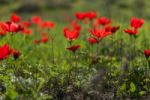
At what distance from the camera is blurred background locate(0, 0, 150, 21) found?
16.5 metres

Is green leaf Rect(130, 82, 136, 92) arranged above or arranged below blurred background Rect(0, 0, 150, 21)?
below

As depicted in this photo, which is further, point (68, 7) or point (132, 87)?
point (68, 7)

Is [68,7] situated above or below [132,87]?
above

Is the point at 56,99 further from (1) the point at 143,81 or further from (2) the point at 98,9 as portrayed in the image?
(2) the point at 98,9

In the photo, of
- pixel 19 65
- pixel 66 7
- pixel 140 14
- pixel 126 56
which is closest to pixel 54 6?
pixel 66 7

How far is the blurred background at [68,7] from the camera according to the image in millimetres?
16500

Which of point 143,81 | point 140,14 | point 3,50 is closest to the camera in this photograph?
point 3,50

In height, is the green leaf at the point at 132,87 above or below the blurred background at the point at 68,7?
below

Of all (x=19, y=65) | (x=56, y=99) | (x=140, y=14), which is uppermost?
(x=140, y=14)

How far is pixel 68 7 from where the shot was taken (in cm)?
1814

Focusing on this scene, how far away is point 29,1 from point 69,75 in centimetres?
1392

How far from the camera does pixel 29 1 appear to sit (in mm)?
17922

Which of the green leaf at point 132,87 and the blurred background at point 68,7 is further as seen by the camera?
the blurred background at point 68,7

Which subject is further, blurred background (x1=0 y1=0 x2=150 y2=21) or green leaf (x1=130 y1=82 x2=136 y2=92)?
blurred background (x1=0 y1=0 x2=150 y2=21)
